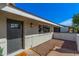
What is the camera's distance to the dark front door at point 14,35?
8731mm

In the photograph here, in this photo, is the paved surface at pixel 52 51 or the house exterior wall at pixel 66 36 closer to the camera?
the paved surface at pixel 52 51

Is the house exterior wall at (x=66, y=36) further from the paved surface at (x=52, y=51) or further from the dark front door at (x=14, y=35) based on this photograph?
the dark front door at (x=14, y=35)

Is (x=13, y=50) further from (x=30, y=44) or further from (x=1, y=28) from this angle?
(x=30, y=44)

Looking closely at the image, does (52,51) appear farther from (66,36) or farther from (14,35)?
(66,36)

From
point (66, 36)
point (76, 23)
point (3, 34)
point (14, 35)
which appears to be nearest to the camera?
point (3, 34)

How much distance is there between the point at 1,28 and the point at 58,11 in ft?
30.4

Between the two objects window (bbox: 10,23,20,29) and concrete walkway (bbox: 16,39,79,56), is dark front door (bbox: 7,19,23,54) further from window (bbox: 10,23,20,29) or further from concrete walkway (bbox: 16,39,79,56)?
concrete walkway (bbox: 16,39,79,56)

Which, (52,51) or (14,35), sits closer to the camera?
(14,35)

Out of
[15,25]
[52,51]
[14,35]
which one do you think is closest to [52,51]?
[52,51]

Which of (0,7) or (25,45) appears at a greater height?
(0,7)

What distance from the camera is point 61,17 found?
17484 millimetres

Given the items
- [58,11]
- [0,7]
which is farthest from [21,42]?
[58,11]

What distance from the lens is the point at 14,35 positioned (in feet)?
31.6

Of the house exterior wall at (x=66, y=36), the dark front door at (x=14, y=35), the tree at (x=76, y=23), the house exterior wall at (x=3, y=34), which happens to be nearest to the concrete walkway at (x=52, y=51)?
the dark front door at (x=14, y=35)
